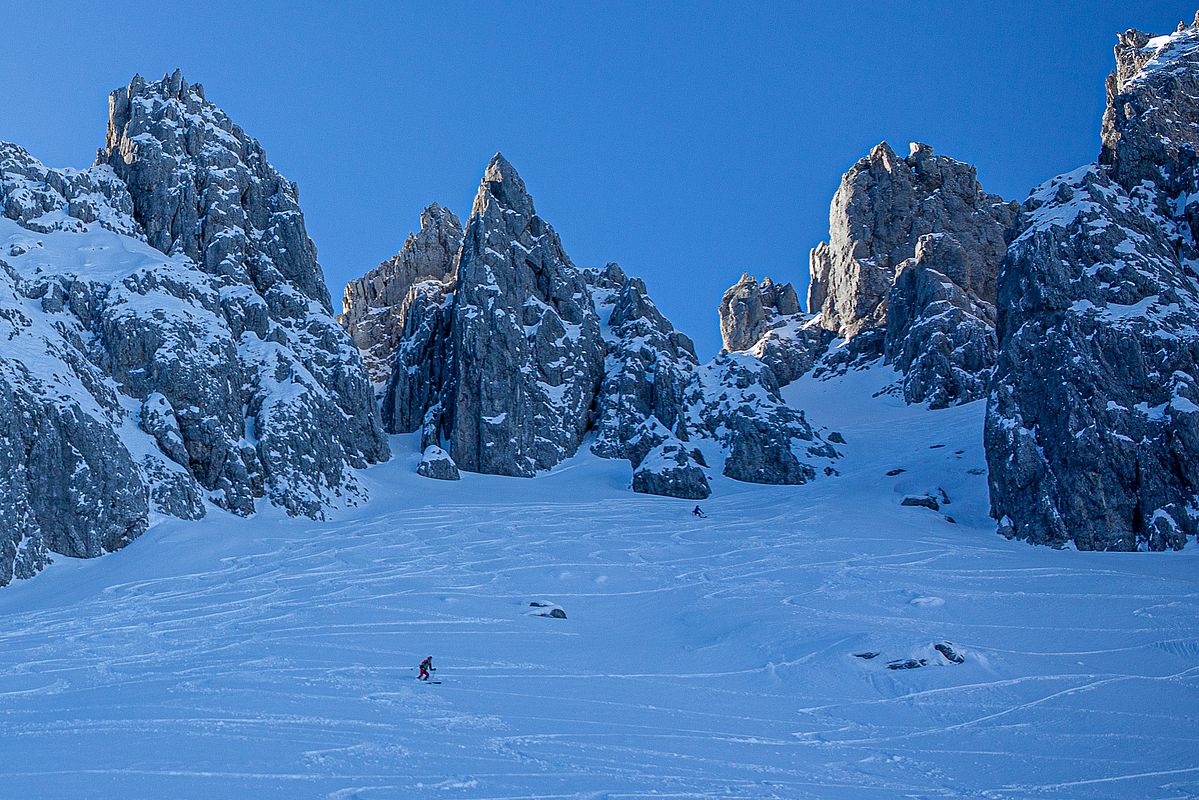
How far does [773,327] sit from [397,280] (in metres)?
61.7

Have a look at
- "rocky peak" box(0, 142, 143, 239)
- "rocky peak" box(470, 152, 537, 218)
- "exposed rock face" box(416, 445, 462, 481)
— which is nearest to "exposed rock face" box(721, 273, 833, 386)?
"rocky peak" box(470, 152, 537, 218)

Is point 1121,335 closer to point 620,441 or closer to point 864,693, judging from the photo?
point 864,693

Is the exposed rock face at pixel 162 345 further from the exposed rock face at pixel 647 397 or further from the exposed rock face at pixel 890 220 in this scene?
the exposed rock face at pixel 890 220

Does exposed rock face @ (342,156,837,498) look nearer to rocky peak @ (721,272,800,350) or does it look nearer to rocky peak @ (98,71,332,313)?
rocky peak @ (98,71,332,313)

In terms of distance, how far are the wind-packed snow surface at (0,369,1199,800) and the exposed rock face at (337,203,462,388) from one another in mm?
52859

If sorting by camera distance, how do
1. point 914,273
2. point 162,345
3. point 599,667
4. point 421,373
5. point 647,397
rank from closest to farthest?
point 599,667, point 162,345, point 647,397, point 421,373, point 914,273

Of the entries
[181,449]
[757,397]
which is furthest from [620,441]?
[181,449]

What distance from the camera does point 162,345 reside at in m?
51.1

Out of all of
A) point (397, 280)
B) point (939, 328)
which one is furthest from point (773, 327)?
point (397, 280)

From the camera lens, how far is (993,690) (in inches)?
739

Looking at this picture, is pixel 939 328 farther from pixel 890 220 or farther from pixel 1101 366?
pixel 1101 366

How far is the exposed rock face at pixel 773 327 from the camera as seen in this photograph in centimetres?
11694

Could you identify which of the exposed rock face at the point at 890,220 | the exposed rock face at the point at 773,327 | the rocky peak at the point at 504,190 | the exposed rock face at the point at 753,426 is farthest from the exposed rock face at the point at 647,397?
the exposed rock face at the point at 890,220

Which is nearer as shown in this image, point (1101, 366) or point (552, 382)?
point (1101, 366)
